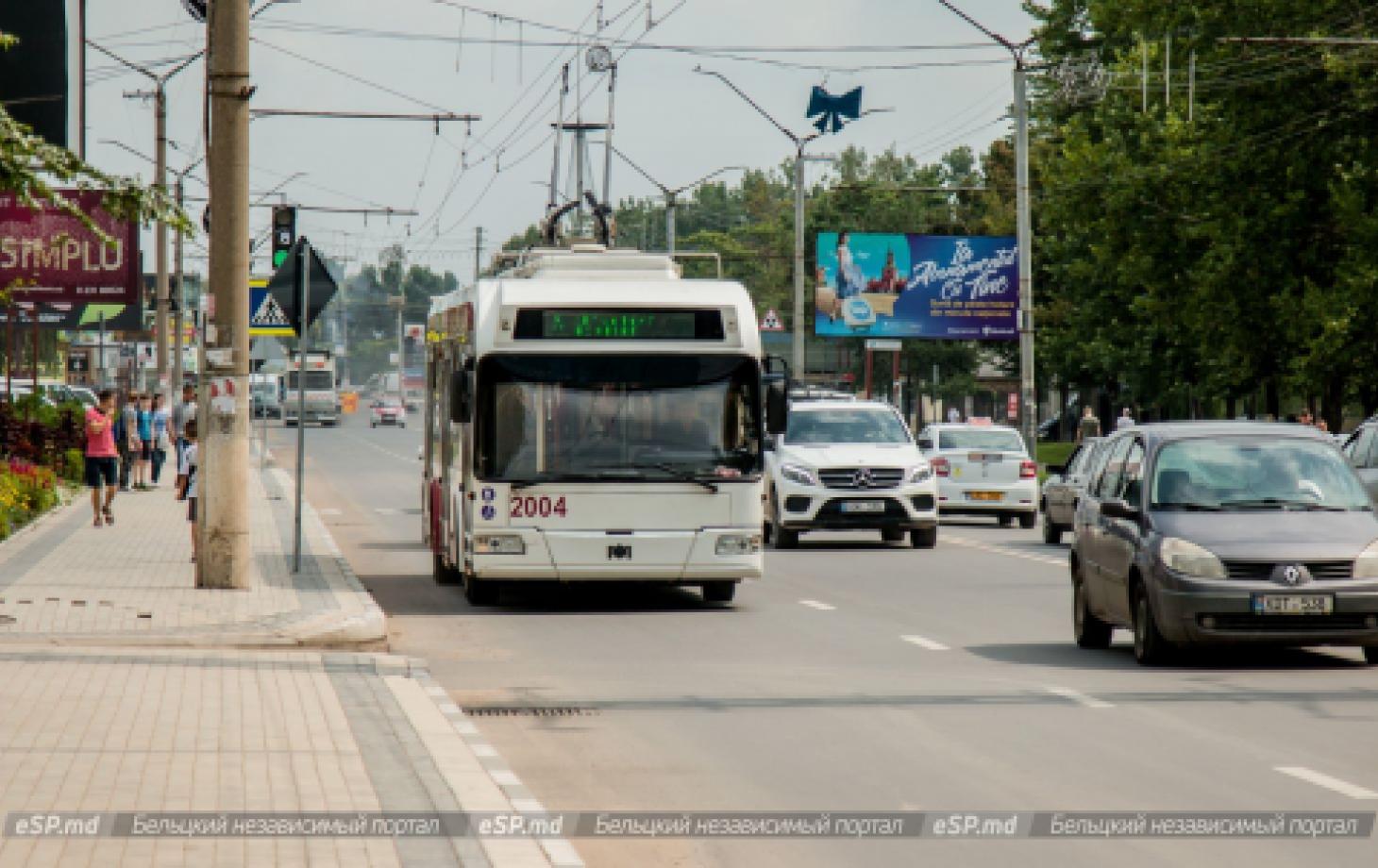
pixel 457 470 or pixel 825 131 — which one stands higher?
pixel 825 131

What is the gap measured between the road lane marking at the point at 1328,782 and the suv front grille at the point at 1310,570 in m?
4.55

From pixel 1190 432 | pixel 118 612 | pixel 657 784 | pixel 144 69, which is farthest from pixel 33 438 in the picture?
→ pixel 657 784

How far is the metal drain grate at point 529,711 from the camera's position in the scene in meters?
13.7

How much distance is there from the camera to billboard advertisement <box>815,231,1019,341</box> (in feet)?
238

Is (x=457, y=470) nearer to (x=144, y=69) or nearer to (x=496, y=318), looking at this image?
(x=496, y=318)

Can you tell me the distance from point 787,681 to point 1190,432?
11.5ft

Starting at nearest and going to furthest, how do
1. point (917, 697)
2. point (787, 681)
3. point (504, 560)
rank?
point (917, 697), point (787, 681), point (504, 560)

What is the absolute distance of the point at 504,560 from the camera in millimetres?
21297

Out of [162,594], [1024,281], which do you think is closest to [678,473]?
[162,594]

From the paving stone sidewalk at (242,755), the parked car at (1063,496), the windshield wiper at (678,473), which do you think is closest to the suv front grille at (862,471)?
the parked car at (1063,496)

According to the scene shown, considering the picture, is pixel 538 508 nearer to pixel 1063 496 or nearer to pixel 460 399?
pixel 460 399

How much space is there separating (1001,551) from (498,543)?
11232mm

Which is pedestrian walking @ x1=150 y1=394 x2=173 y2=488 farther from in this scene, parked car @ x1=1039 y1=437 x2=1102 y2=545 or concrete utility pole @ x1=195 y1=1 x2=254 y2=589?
concrete utility pole @ x1=195 y1=1 x2=254 y2=589

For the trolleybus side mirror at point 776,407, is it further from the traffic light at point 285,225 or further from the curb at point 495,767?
the traffic light at point 285,225
